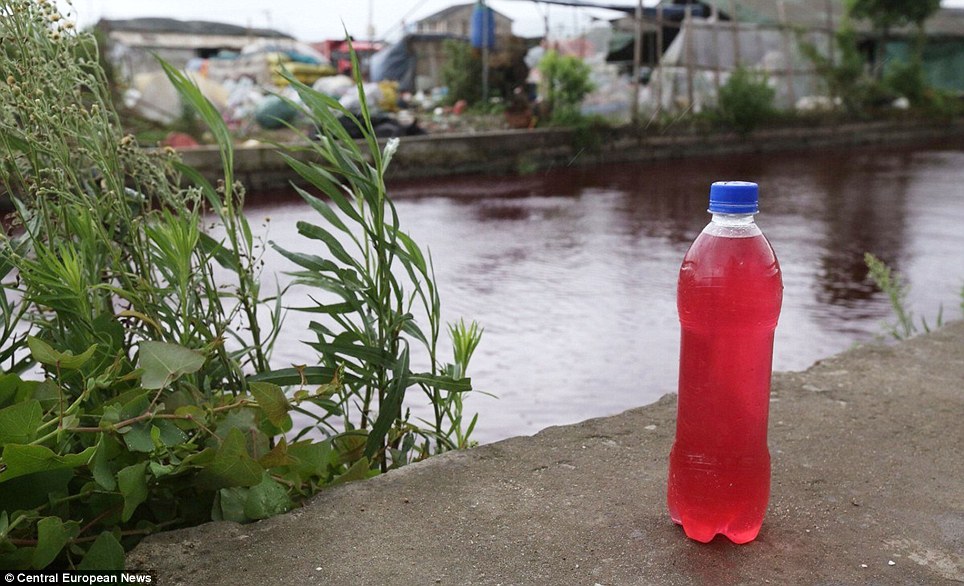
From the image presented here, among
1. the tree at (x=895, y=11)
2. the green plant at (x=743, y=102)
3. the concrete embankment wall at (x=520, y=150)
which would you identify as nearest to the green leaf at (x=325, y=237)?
the concrete embankment wall at (x=520, y=150)

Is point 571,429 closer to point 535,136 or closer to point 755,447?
point 755,447

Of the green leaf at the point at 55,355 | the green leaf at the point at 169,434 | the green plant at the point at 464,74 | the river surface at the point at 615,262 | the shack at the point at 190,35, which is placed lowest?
the river surface at the point at 615,262

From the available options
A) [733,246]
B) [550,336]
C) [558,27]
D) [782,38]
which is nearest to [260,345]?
[733,246]

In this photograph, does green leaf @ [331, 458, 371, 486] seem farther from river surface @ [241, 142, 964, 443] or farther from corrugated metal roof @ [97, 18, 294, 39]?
corrugated metal roof @ [97, 18, 294, 39]

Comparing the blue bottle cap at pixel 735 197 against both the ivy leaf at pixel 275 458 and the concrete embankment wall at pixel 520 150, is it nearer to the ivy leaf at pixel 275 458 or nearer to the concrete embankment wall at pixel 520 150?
the ivy leaf at pixel 275 458

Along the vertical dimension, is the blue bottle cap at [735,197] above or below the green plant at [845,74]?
below

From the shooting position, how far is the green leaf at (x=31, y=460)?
145cm

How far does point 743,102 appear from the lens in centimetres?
1562

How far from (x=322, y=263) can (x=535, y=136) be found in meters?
11.3

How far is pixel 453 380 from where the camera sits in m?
2.05

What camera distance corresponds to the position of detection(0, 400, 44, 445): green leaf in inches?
60.2

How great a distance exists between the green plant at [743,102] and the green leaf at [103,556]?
1506 cm

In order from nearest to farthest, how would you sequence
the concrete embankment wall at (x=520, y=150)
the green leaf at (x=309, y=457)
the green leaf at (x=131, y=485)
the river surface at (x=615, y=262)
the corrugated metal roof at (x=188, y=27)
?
1. the green leaf at (x=131, y=485)
2. the green leaf at (x=309, y=457)
3. the river surface at (x=615, y=262)
4. the concrete embankment wall at (x=520, y=150)
5. the corrugated metal roof at (x=188, y=27)

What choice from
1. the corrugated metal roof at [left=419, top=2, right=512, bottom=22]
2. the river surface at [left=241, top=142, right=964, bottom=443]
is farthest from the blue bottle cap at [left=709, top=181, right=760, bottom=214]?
the corrugated metal roof at [left=419, top=2, right=512, bottom=22]
